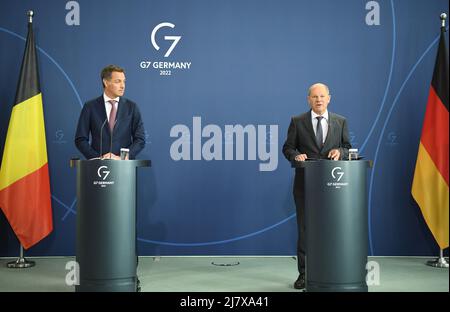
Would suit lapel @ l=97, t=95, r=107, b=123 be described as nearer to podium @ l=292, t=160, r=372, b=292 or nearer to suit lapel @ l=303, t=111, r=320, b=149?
suit lapel @ l=303, t=111, r=320, b=149

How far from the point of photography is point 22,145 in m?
5.23

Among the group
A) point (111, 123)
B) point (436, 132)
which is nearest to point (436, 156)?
point (436, 132)

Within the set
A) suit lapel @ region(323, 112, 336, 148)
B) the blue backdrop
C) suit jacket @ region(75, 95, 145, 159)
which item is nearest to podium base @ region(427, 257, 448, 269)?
the blue backdrop

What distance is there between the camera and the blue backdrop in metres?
5.64

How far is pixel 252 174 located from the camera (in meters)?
5.69

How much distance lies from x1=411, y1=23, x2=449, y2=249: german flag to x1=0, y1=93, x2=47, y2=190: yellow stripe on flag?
403 cm

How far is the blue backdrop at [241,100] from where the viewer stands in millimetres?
5645

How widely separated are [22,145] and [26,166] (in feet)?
0.73

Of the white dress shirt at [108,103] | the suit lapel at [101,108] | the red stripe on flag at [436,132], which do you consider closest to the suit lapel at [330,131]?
the red stripe on flag at [436,132]

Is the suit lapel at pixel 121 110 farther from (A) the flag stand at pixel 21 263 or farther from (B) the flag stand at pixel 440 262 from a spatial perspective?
(B) the flag stand at pixel 440 262

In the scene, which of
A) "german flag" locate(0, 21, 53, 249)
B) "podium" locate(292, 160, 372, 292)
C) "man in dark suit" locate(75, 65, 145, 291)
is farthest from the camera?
"german flag" locate(0, 21, 53, 249)

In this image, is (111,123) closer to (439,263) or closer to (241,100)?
(241,100)

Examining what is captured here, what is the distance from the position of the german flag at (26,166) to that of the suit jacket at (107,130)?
3.82 feet
